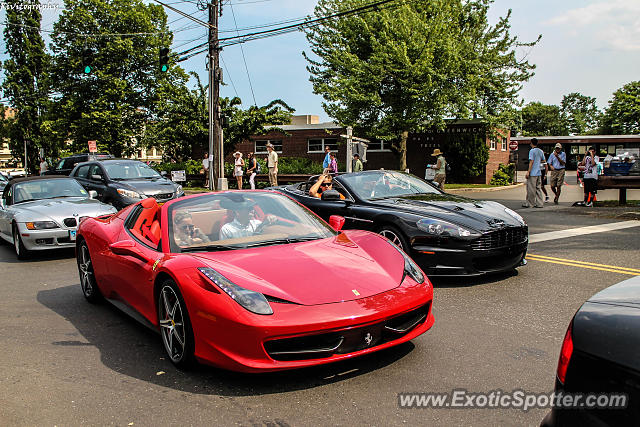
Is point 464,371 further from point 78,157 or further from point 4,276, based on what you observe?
point 78,157

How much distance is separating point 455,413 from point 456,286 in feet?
10.7

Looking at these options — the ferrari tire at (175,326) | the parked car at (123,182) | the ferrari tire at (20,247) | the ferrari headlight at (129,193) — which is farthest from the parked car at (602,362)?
the ferrari headlight at (129,193)

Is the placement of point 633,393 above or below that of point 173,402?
above

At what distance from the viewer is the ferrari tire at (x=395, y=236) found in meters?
6.48

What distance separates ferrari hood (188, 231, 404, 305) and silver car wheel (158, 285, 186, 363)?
0.35m

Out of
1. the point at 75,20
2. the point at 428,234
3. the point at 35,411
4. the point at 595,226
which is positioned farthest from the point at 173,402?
the point at 75,20

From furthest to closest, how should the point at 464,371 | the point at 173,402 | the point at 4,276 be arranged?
the point at 4,276
the point at 464,371
the point at 173,402

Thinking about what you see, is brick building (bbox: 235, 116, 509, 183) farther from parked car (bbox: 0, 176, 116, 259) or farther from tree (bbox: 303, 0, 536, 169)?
parked car (bbox: 0, 176, 116, 259)

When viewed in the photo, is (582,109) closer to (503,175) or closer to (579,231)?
(503,175)

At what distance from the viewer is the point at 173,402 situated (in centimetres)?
334

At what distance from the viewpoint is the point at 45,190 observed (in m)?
10.2

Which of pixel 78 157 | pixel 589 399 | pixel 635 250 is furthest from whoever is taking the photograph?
pixel 78 157

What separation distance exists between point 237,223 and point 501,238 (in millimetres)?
3244

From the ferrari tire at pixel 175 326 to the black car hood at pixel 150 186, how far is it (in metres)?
11.0
